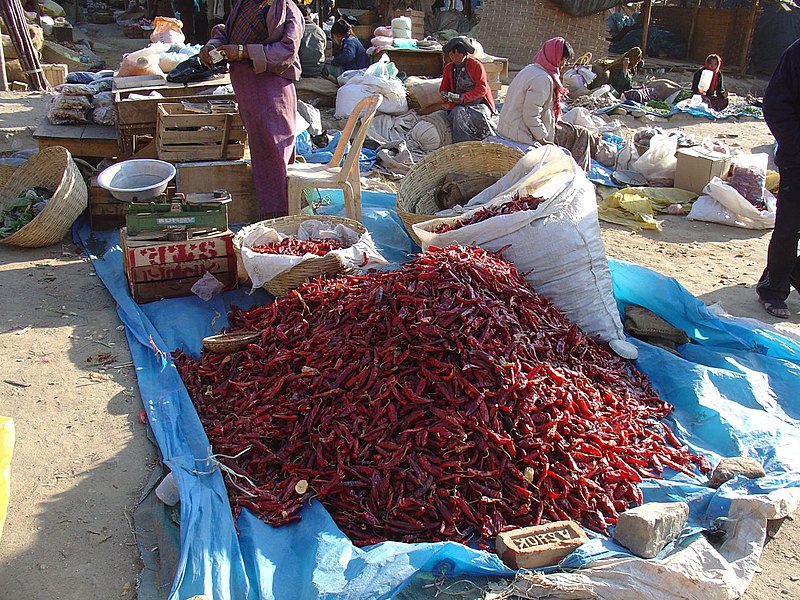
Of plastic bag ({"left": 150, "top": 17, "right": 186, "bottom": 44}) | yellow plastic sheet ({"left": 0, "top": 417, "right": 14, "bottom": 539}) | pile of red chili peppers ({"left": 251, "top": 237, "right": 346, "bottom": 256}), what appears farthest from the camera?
plastic bag ({"left": 150, "top": 17, "right": 186, "bottom": 44})

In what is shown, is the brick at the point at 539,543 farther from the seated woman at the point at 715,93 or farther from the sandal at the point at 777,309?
the seated woman at the point at 715,93

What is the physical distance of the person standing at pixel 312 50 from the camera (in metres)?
9.67

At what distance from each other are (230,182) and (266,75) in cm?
105

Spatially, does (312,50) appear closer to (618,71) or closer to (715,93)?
(618,71)

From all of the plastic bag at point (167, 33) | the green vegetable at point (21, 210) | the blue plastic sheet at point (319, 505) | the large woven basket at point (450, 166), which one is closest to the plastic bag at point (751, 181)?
the large woven basket at point (450, 166)

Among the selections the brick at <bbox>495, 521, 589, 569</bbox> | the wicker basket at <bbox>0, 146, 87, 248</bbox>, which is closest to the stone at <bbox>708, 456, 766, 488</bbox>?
the brick at <bbox>495, 521, 589, 569</bbox>

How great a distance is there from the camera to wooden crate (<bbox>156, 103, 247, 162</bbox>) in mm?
5824

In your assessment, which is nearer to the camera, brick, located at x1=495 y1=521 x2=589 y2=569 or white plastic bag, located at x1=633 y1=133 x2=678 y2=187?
brick, located at x1=495 y1=521 x2=589 y2=569

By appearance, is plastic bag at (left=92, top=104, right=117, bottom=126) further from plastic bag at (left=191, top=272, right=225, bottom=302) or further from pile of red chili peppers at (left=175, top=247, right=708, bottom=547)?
pile of red chili peppers at (left=175, top=247, right=708, bottom=547)

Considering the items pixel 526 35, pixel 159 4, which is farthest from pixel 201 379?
pixel 159 4

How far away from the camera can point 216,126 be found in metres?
6.04

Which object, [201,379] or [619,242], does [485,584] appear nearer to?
[201,379]

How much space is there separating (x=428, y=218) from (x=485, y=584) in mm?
3016

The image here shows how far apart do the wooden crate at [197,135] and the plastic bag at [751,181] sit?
491cm
